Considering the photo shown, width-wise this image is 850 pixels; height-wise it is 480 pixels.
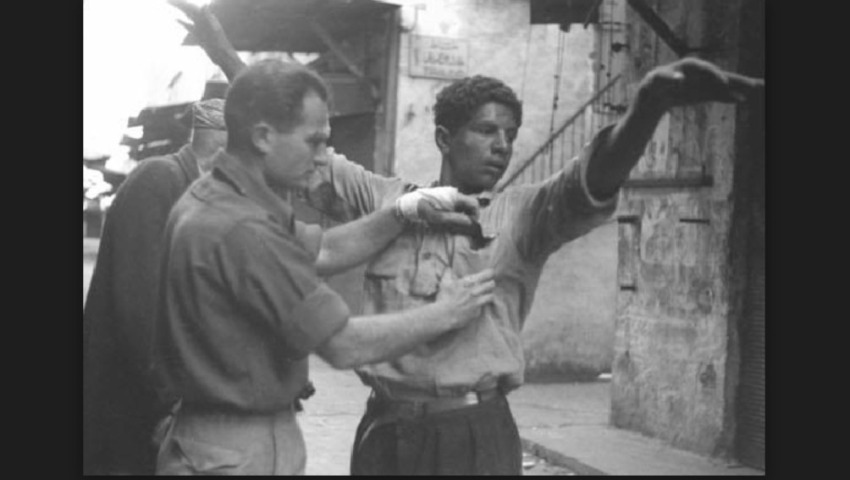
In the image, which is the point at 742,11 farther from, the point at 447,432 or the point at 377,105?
the point at 447,432

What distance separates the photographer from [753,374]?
4547mm

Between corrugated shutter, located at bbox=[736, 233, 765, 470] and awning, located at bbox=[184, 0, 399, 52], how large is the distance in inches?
69.6

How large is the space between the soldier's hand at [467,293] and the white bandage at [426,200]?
0.44 feet

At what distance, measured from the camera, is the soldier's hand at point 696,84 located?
6.57ft

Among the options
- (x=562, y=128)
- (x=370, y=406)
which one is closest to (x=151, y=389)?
(x=370, y=406)

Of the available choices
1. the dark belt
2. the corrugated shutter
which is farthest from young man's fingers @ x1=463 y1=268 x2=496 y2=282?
the corrugated shutter

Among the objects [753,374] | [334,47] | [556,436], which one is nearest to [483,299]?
[334,47]

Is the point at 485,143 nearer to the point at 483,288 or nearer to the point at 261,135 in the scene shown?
the point at 483,288

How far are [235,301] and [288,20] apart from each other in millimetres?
1399

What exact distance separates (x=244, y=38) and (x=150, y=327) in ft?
2.65

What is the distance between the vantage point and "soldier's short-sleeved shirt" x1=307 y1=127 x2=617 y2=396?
2363 mm

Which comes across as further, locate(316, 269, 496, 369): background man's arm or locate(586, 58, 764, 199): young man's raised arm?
locate(316, 269, 496, 369): background man's arm

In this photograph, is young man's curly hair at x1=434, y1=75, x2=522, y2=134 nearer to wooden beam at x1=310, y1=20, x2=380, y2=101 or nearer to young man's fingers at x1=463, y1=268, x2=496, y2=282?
young man's fingers at x1=463, y1=268, x2=496, y2=282

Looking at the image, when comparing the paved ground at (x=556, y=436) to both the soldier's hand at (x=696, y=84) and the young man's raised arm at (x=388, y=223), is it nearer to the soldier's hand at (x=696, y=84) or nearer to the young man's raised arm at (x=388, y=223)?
the young man's raised arm at (x=388, y=223)
